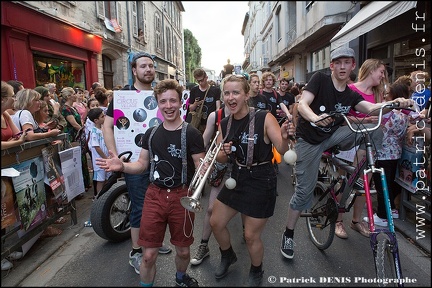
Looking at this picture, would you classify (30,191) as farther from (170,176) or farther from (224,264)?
(224,264)

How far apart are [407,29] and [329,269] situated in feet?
17.9

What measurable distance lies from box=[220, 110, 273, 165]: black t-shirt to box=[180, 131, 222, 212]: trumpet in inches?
6.9

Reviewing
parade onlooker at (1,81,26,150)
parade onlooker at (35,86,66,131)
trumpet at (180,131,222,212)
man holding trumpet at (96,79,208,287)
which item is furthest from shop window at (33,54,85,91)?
trumpet at (180,131,222,212)

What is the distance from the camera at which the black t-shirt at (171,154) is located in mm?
2270

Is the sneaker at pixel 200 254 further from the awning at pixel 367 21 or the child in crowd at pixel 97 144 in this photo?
the awning at pixel 367 21

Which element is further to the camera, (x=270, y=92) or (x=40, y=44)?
(x=270, y=92)

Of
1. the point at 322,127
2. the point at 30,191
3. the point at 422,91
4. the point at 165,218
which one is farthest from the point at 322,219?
the point at 30,191

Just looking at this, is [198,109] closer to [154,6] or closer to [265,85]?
[265,85]

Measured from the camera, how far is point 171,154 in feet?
7.51

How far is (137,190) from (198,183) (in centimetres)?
91

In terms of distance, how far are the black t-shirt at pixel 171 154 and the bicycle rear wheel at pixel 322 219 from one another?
155cm

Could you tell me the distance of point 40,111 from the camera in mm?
4031

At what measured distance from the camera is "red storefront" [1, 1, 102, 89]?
1.28 m

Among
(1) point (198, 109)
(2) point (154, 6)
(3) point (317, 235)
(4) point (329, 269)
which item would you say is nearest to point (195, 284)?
(4) point (329, 269)
